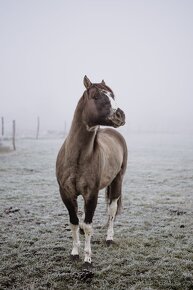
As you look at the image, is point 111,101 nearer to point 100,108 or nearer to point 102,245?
point 100,108

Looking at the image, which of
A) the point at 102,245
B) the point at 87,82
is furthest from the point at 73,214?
the point at 87,82

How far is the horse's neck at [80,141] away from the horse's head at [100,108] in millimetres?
138

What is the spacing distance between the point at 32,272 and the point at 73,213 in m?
1.09

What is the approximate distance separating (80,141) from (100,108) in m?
0.67

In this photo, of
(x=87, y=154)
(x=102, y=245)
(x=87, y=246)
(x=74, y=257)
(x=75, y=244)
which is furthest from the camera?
(x=102, y=245)

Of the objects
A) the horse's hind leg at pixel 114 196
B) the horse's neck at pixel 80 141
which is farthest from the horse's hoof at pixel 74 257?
the horse's neck at pixel 80 141

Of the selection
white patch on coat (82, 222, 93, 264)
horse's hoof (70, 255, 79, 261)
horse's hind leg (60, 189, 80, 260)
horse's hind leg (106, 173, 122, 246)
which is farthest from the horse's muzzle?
horse's hoof (70, 255, 79, 261)

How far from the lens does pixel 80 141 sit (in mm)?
4512

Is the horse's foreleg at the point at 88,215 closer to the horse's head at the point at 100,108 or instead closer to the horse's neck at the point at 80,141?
the horse's neck at the point at 80,141

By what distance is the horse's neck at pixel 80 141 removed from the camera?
449cm

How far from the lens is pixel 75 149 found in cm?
452

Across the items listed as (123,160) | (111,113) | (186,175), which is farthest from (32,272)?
(186,175)

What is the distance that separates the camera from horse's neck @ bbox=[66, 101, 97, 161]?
4492mm

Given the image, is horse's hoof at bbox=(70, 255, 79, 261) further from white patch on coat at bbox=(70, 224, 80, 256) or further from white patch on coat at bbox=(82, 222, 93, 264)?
white patch on coat at bbox=(82, 222, 93, 264)
